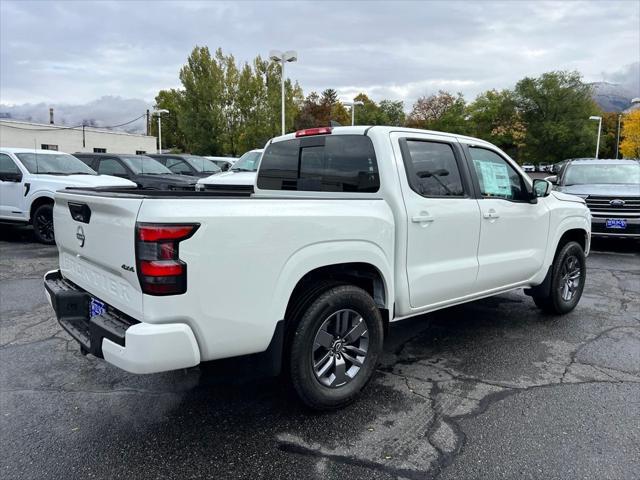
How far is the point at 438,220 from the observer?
3.79 m

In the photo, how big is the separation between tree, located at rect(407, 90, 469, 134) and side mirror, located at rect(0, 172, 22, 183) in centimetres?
4760

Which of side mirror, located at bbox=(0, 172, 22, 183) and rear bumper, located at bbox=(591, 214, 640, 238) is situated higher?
side mirror, located at bbox=(0, 172, 22, 183)

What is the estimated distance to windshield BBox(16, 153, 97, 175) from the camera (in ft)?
32.2

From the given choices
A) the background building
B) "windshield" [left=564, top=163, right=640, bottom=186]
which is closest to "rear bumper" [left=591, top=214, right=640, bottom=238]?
"windshield" [left=564, top=163, right=640, bottom=186]

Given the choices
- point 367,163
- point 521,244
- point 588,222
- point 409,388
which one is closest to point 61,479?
point 409,388

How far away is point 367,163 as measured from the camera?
3713 mm

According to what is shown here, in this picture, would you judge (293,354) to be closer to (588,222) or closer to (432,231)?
(432,231)

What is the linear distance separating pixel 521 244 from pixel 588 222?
1.53 m

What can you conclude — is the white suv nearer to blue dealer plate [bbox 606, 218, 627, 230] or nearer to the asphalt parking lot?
the asphalt parking lot

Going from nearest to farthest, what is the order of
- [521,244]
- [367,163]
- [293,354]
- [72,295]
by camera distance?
[293,354] → [72,295] → [367,163] → [521,244]

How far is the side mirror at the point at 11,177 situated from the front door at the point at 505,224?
8739 millimetres

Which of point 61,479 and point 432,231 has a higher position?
point 432,231

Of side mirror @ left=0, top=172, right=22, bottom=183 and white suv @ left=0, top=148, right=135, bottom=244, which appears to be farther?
side mirror @ left=0, top=172, right=22, bottom=183

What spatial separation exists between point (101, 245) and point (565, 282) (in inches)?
186
